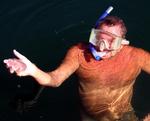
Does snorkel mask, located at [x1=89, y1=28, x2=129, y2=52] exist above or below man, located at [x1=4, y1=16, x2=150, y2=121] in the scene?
above

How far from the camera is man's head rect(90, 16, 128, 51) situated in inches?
166

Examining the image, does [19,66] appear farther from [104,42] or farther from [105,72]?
A: [105,72]

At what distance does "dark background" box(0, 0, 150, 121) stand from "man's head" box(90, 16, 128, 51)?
147cm

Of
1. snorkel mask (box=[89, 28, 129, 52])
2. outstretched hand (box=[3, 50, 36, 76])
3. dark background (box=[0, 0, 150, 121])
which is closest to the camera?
outstretched hand (box=[3, 50, 36, 76])

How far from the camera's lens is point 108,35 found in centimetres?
424

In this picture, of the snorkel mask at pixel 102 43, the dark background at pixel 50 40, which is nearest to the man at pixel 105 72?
the snorkel mask at pixel 102 43

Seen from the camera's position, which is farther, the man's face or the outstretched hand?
the man's face

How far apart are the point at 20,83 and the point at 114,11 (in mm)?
2094

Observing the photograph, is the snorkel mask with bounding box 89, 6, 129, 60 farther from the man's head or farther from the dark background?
the dark background

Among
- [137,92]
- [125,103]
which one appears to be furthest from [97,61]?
[137,92]

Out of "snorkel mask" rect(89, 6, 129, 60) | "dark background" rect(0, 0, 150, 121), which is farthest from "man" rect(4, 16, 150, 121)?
"dark background" rect(0, 0, 150, 121)

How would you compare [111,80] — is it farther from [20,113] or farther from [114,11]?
[114,11]

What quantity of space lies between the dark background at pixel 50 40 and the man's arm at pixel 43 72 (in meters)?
1.18

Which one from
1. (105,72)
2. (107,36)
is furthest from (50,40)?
(107,36)
